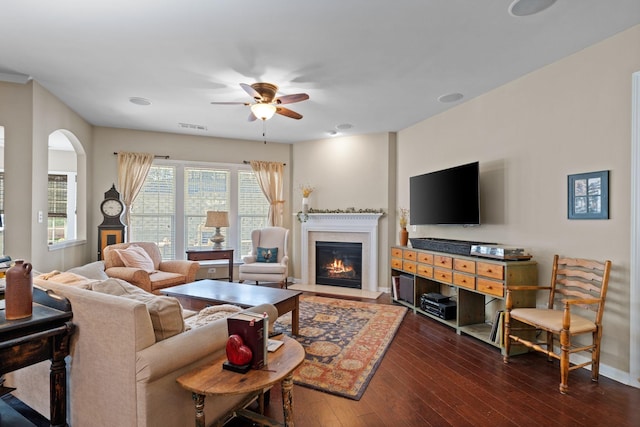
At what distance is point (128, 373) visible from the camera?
1571 mm

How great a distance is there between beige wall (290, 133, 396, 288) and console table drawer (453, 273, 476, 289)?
2.00 m

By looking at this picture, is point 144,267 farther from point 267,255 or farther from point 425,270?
point 425,270

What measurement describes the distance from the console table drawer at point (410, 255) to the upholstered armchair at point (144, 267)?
300 centimetres

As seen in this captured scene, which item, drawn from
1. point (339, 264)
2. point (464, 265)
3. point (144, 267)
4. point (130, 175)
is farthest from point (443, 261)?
point (130, 175)

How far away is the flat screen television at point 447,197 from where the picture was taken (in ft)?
12.5

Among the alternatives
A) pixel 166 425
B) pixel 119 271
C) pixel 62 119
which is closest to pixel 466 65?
pixel 166 425

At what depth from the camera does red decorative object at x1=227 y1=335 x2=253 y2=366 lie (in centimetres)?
158

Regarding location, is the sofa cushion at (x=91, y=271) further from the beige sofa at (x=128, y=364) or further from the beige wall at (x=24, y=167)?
the beige sofa at (x=128, y=364)

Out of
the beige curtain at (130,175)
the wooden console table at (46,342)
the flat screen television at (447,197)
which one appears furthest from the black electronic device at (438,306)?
the beige curtain at (130,175)

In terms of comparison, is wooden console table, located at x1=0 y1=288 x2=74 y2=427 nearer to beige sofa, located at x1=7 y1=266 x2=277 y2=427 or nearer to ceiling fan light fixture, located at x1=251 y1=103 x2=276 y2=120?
beige sofa, located at x1=7 y1=266 x2=277 y2=427

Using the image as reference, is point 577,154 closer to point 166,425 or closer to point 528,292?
point 528,292

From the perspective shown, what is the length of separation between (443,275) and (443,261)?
0.17 m

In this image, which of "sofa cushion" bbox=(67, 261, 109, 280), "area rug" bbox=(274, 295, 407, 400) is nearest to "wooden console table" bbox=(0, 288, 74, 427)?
"sofa cushion" bbox=(67, 261, 109, 280)

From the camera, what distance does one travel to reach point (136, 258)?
455 centimetres
